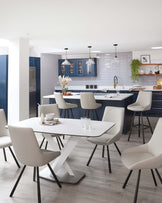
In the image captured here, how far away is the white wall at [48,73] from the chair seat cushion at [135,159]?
6.36m

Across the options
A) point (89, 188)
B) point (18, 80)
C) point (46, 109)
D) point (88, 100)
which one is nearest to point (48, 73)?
point (18, 80)

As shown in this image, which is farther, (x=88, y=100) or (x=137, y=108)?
(x=88, y=100)

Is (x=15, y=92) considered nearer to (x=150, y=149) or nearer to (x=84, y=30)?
(x=84, y=30)

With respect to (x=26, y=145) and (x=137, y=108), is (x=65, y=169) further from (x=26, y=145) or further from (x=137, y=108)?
(x=137, y=108)

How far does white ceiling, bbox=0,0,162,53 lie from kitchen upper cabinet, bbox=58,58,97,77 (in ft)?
11.9

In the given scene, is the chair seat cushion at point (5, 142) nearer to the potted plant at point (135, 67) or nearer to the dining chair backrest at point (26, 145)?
the dining chair backrest at point (26, 145)

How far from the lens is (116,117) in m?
4.03

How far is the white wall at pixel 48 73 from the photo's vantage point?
9156 millimetres

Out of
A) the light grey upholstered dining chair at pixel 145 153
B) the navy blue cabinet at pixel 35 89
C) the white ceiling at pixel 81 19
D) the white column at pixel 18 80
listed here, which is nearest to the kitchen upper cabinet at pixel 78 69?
the navy blue cabinet at pixel 35 89

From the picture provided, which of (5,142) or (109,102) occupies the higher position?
(109,102)

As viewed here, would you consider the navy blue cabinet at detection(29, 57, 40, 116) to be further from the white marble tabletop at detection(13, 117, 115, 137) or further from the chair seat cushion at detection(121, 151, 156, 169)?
the chair seat cushion at detection(121, 151, 156, 169)

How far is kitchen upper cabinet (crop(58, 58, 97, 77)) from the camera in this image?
9789 millimetres

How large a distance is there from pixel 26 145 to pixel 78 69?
7484 mm

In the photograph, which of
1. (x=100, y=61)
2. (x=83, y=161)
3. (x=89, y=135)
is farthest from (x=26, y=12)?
(x=100, y=61)
